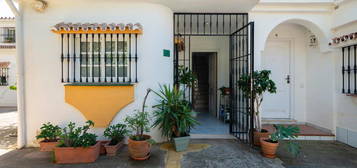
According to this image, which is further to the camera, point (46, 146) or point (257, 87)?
point (257, 87)

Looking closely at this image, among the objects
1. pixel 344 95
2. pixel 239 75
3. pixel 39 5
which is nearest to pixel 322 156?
pixel 344 95

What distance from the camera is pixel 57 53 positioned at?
327cm

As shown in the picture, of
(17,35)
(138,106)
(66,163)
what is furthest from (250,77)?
(17,35)

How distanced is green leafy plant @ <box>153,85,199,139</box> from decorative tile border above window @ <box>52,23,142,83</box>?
2.50 feet

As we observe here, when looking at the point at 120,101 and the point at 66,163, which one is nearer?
the point at 66,163

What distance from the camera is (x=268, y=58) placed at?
445 centimetres

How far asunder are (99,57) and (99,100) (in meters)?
0.85

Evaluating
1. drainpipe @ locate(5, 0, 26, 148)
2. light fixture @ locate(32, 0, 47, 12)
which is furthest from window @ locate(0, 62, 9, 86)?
light fixture @ locate(32, 0, 47, 12)

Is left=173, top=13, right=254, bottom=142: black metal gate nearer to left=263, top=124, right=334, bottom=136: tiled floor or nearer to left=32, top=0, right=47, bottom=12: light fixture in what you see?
left=263, top=124, right=334, bottom=136: tiled floor

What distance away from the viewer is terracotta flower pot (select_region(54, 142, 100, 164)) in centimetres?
265

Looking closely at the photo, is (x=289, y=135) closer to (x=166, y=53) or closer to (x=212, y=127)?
(x=212, y=127)

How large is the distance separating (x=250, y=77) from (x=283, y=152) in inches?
58.9

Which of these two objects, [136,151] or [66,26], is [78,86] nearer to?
[66,26]

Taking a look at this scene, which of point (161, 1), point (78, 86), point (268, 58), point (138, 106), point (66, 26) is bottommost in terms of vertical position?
point (138, 106)
